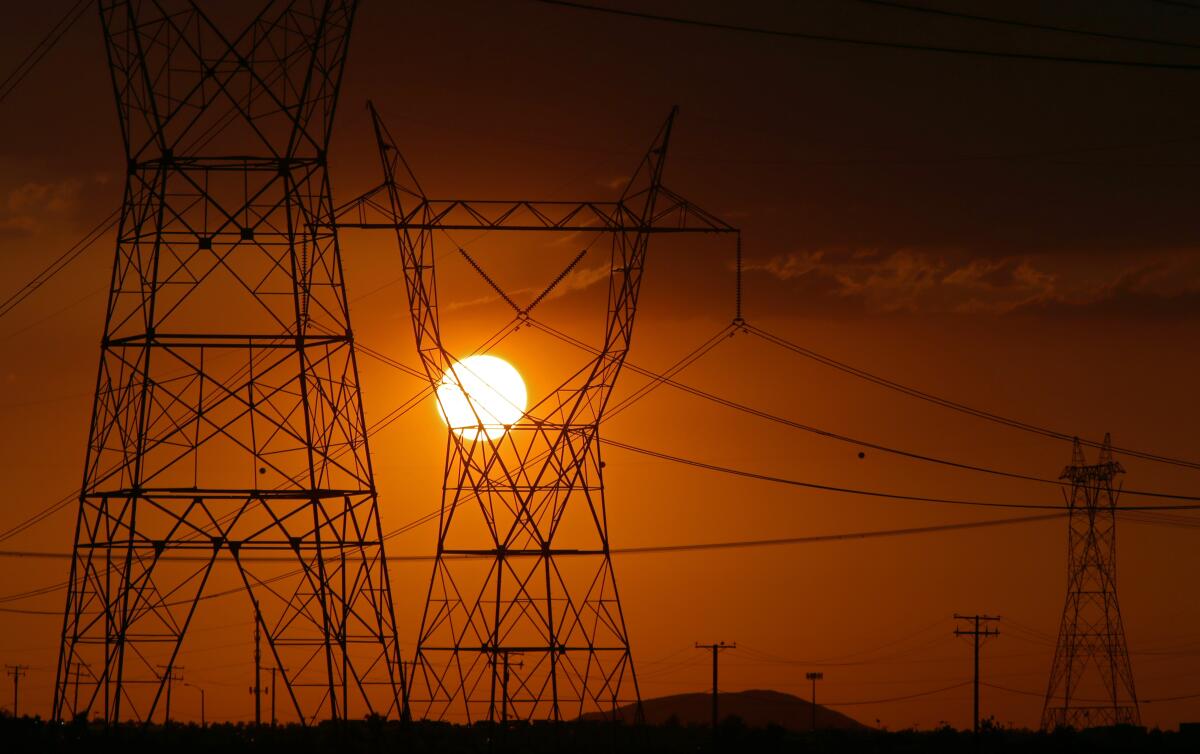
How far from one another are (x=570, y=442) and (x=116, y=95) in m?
18.8

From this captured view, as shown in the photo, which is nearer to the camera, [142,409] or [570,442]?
[142,409]

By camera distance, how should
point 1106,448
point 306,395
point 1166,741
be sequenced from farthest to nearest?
1. point 1106,448
2. point 1166,741
3. point 306,395

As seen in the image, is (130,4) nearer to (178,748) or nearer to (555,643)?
(178,748)

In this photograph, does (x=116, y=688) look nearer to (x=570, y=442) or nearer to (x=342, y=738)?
(x=342, y=738)

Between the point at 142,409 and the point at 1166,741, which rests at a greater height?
the point at 142,409

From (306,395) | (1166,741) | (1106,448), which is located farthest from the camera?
(1106,448)

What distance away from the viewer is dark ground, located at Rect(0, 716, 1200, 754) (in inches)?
1913

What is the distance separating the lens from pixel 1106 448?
9794 centimetres

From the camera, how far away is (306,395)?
154ft

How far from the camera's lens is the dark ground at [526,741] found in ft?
159

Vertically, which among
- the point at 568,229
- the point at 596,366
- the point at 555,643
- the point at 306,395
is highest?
the point at 568,229

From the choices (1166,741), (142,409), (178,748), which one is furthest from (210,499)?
(1166,741)

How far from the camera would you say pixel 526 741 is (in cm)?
6481

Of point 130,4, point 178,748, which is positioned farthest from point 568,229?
point 178,748
